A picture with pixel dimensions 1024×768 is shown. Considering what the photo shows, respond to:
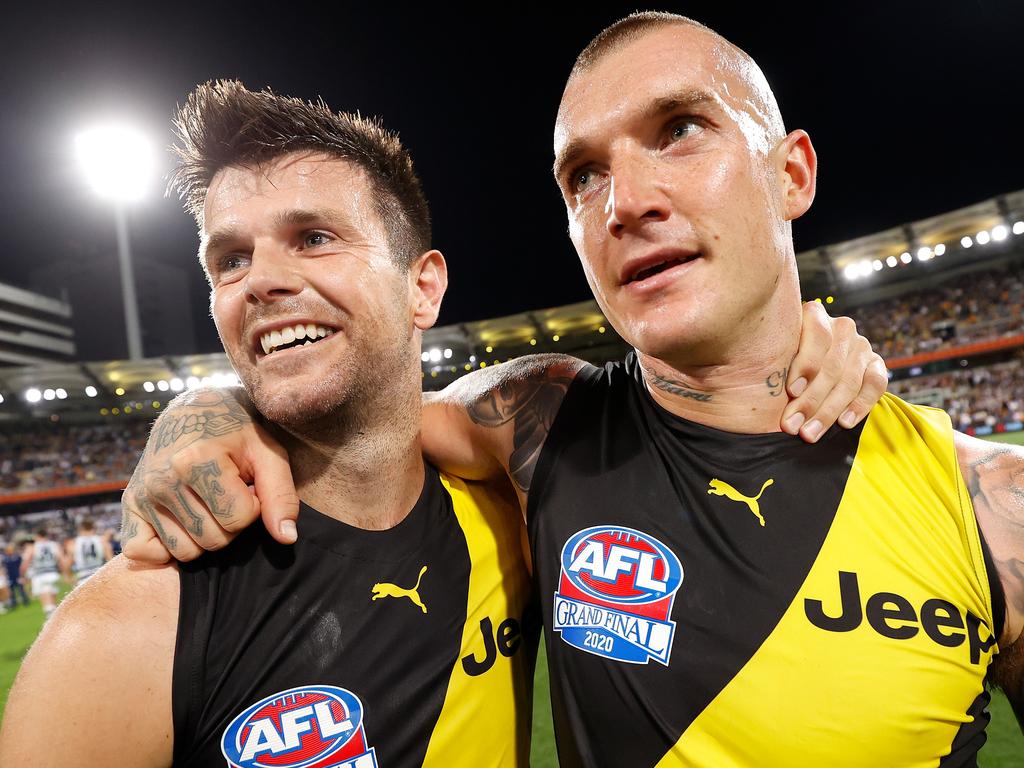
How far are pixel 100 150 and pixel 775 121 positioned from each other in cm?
1988

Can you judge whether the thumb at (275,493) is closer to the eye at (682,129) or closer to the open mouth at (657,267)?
the open mouth at (657,267)

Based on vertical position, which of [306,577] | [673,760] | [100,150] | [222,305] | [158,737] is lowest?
[673,760]

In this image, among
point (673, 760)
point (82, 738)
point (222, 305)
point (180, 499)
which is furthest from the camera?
point (222, 305)

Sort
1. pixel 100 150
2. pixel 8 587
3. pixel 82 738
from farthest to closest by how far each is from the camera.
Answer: pixel 100 150, pixel 8 587, pixel 82 738

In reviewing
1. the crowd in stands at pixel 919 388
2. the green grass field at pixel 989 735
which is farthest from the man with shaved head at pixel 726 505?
the crowd in stands at pixel 919 388

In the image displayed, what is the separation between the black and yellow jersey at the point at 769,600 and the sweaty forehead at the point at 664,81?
0.89 m

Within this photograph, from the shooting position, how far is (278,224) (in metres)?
1.91

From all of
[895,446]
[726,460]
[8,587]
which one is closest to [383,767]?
[726,460]

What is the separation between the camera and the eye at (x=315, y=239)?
6.51ft

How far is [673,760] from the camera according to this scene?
1.54 meters

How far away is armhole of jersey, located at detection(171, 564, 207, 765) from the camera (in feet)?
5.11

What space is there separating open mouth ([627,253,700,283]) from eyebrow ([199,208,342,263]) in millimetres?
978

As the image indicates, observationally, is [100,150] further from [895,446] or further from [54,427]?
[895,446]

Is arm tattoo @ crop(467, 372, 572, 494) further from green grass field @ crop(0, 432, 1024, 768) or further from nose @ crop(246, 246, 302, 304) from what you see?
green grass field @ crop(0, 432, 1024, 768)
